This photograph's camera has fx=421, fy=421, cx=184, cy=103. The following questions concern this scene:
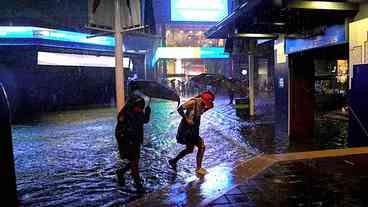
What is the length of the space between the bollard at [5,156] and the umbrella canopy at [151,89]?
3.54 meters

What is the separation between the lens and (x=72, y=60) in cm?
2578

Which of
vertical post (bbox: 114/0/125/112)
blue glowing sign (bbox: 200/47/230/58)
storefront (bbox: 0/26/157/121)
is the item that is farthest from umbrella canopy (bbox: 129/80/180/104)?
blue glowing sign (bbox: 200/47/230/58)

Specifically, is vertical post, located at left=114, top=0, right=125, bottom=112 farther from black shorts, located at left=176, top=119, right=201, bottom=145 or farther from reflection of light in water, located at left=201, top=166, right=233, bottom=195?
reflection of light in water, located at left=201, top=166, right=233, bottom=195

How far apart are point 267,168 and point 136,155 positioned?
2.23m

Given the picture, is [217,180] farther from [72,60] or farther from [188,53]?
[188,53]

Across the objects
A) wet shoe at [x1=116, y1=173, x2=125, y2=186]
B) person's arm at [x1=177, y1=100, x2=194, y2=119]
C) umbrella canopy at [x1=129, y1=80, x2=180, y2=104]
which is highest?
umbrella canopy at [x1=129, y1=80, x2=180, y2=104]

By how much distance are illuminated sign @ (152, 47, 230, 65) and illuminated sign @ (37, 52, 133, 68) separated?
550 inches

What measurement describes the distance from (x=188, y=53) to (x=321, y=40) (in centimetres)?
3320

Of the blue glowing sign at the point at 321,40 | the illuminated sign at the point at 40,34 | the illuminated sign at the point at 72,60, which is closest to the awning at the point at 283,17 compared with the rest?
the blue glowing sign at the point at 321,40

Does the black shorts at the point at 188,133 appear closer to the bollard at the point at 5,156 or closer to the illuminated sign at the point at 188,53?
the bollard at the point at 5,156

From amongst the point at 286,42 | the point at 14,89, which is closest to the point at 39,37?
the point at 14,89

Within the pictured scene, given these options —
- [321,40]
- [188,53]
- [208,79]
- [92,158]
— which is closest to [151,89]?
[92,158]

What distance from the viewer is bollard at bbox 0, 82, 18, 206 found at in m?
3.76

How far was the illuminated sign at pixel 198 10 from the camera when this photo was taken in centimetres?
4706
